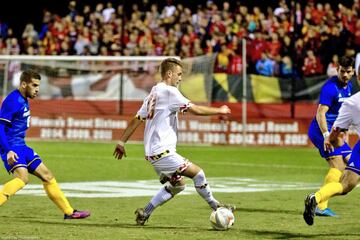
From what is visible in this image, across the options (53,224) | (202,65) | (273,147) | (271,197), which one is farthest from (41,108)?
(53,224)

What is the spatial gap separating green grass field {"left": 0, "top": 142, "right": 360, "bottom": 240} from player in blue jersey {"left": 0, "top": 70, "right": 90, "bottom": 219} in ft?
1.24

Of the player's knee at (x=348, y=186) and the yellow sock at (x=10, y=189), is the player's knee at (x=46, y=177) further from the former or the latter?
the player's knee at (x=348, y=186)

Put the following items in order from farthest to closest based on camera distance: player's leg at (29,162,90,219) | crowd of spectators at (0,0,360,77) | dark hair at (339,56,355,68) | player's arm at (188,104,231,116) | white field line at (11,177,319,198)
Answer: crowd of spectators at (0,0,360,77)
white field line at (11,177,319,198)
dark hair at (339,56,355,68)
player's leg at (29,162,90,219)
player's arm at (188,104,231,116)

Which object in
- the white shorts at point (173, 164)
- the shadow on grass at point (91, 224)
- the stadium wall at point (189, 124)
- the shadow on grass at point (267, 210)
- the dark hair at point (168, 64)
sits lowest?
the stadium wall at point (189, 124)

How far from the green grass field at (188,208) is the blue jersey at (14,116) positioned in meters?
1.01

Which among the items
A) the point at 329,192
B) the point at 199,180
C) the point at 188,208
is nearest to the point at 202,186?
the point at 199,180

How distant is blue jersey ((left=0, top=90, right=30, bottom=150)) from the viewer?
11.9m

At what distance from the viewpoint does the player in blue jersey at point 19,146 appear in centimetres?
1186

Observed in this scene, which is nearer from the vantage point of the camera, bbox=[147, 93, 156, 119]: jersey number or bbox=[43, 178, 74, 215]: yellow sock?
bbox=[147, 93, 156, 119]: jersey number

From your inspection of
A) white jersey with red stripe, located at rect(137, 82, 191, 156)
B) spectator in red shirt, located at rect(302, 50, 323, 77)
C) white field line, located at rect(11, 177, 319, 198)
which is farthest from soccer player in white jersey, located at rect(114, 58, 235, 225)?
spectator in red shirt, located at rect(302, 50, 323, 77)

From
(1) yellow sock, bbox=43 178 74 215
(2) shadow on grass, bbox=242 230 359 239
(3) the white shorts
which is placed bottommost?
(2) shadow on grass, bbox=242 230 359 239

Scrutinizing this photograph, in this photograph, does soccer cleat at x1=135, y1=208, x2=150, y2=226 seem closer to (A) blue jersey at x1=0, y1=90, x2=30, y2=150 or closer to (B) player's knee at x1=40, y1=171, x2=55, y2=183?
(B) player's knee at x1=40, y1=171, x2=55, y2=183

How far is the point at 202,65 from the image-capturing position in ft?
99.5

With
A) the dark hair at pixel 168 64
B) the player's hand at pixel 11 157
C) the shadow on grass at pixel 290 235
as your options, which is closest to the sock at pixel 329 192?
the shadow on grass at pixel 290 235
